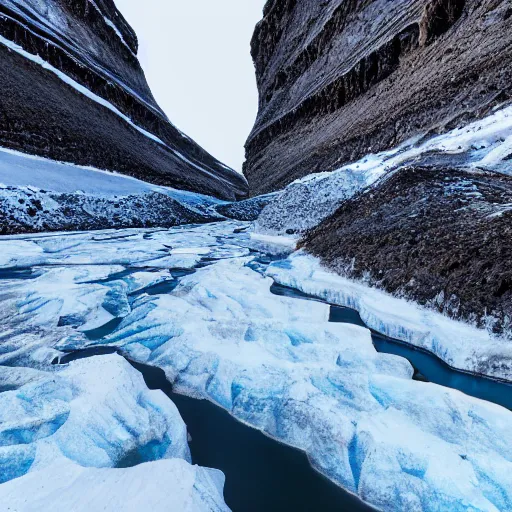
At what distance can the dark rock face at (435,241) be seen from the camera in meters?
3.08

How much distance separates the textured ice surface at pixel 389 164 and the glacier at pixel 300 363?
2572mm

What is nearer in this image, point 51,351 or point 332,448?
point 332,448

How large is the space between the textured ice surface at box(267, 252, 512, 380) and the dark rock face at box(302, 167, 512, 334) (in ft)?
0.38

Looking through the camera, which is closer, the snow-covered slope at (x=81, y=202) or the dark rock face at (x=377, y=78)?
the dark rock face at (x=377, y=78)

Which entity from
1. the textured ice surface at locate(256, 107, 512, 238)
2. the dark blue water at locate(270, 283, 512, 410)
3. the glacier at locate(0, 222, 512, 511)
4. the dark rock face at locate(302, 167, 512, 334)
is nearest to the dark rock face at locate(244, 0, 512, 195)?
the textured ice surface at locate(256, 107, 512, 238)

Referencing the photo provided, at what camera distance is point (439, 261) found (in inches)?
144

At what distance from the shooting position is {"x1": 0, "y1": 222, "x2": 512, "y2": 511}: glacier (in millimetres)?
1705

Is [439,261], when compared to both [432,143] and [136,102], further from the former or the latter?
[136,102]

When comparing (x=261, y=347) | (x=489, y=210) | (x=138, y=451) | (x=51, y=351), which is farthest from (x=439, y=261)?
(x=51, y=351)

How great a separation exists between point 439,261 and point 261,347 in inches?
84.9

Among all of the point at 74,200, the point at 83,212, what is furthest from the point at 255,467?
the point at 74,200

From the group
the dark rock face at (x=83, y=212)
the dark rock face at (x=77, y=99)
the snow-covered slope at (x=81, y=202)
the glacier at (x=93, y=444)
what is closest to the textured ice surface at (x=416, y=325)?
the glacier at (x=93, y=444)

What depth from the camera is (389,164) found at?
7746 mm

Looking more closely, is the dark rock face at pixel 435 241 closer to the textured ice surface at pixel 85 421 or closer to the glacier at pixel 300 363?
the glacier at pixel 300 363
